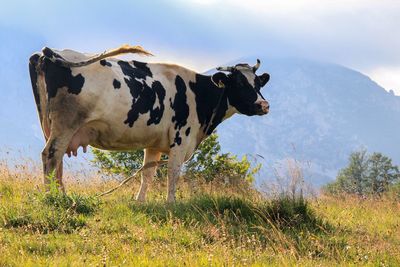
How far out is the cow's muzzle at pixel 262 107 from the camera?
35.2 feet

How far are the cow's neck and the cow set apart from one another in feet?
0.06

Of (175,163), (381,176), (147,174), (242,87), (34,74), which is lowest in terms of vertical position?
(381,176)

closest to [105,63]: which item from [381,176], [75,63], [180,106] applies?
[75,63]

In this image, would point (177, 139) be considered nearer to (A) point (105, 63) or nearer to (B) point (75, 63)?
(A) point (105, 63)

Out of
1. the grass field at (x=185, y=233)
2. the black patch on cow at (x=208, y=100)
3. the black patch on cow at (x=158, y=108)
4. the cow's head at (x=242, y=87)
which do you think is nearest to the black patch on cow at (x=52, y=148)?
the grass field at (x=185, y=233)

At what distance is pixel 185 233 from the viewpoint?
7.03 meters

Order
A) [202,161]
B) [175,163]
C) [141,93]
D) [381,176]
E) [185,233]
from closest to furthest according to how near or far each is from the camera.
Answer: [185,233] < [141,93] < [175,163] < [202,161] < [381,176]

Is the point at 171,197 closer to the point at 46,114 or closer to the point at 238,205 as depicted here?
the point at 238,205

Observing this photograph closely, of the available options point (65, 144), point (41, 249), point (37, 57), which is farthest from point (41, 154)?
point (41, 249)

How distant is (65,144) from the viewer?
29.2 feet

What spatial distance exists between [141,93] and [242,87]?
2304 mm

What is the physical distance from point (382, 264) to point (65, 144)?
5.26 meters

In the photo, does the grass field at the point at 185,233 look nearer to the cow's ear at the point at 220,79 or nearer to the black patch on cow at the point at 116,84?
the black patch on cow at the point at 116,84

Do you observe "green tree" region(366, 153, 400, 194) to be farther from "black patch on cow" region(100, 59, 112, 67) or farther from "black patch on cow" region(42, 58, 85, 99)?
"black patch on cow" region(42, 58, 85, 99)
